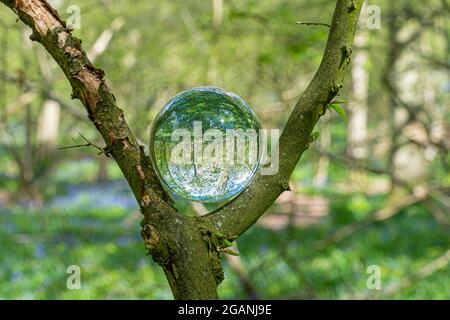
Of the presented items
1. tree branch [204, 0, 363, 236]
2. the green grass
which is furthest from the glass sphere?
the green grass

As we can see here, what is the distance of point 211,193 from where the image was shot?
187cm

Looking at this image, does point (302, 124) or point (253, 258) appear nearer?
point (302, 124)

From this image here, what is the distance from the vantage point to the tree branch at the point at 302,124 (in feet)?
6.05

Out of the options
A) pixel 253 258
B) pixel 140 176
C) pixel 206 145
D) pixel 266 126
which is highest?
pixel 266 126

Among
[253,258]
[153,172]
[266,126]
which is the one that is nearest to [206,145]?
[153,172]

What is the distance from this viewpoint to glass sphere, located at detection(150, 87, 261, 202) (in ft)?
5.93

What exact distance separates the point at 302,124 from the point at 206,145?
0.85 ft

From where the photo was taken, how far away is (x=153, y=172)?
175 centimetres

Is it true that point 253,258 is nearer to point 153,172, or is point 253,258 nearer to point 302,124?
point 302,124

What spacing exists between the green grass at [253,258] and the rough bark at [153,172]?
3.03 m

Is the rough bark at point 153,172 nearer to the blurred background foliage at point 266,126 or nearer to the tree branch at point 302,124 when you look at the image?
the tree branch at point 302,124

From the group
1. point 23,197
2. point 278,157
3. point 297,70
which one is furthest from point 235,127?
point 23,197

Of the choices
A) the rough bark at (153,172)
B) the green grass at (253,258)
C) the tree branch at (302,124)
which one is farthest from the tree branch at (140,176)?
the green grass at (253,258)

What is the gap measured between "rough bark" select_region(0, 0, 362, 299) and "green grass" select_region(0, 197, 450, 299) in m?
3.03
